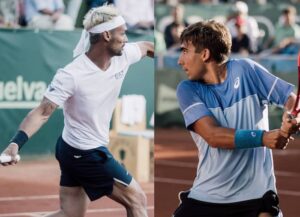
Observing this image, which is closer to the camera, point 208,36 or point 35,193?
point 208,36

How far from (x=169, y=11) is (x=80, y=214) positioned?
15.7 m

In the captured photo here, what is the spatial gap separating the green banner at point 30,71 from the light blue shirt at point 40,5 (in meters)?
0.32

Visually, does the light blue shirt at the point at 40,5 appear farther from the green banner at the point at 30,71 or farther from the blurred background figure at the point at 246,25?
the blurred background figure at the point at 246,25

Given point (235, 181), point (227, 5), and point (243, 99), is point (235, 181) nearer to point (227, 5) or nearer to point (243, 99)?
point (243, 99)

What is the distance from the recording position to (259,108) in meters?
5.04

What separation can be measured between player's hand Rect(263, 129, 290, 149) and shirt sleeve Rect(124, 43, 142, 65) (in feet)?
9.59

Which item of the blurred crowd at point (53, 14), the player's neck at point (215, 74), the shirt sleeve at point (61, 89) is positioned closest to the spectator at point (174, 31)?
the blurred crowd at point (53, 14)

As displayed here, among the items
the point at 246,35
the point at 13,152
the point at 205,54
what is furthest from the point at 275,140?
the point at 246,35

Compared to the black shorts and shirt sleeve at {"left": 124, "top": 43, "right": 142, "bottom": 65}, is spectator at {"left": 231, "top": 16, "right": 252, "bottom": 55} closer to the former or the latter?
shirt sleeve at {"left": 124, "top": 43, "right": 142, "bottom": 65}

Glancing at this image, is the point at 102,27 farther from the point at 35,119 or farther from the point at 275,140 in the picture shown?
the point at 275,140

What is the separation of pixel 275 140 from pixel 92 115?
2792mm

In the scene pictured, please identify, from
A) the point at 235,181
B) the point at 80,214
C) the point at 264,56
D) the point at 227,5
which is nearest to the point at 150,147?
the point at 80,214

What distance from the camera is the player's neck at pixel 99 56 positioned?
277 inches

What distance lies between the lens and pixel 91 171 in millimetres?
6938
